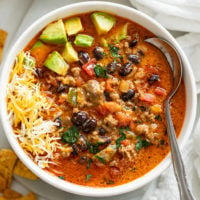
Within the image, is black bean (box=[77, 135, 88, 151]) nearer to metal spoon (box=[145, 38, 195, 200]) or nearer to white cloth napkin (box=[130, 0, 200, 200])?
metal spoon (box=[145, 38, 195, 200])

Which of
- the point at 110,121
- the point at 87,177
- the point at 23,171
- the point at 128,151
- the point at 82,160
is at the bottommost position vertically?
the point at 23,171

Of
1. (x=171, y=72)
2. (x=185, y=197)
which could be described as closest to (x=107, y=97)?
(x=171, y=72)

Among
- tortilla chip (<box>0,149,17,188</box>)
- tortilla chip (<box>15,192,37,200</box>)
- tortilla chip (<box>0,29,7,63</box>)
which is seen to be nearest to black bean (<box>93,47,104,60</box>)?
tortilla chip (<box>0,29,7,63</box>)

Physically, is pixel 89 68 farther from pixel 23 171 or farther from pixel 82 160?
pixel 23 171

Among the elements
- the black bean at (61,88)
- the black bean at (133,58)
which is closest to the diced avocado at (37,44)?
the black bean at (61,88)

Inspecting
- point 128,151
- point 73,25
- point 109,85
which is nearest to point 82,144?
point 128,151

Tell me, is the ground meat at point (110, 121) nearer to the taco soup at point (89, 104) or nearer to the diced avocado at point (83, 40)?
the taco soup at point (89, 104)
